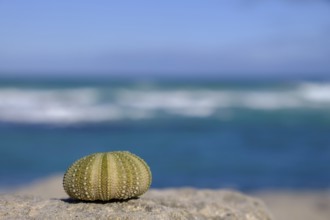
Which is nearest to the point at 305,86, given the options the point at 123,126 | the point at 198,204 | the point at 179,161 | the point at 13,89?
the point at 13,89

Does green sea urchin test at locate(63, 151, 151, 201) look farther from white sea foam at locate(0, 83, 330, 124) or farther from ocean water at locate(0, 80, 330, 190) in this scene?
white sea foam at locate(0, 83, 330, 124)

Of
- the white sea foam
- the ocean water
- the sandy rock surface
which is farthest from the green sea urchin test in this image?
the white sea foam

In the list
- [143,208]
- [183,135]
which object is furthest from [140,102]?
[143,208]

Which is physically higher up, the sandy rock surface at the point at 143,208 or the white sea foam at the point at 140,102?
the white sea foam at the point at 140,102

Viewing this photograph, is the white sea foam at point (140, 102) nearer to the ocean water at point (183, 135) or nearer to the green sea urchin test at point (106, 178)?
the ocean water at point (183, 135)

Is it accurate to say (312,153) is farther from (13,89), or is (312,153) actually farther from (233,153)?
(13,89)

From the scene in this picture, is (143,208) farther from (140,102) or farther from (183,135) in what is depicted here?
(140,102)

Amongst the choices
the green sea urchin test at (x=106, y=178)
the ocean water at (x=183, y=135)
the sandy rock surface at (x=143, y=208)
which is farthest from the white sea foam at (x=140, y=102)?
the green sea urchin test at (x=106, y=178)
